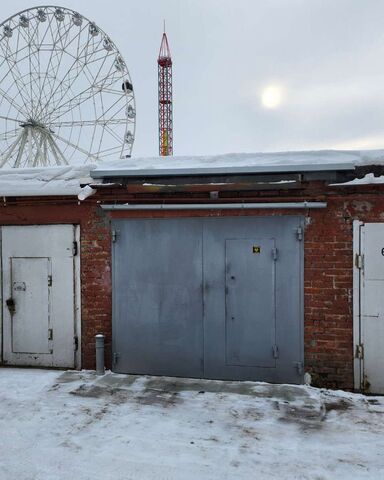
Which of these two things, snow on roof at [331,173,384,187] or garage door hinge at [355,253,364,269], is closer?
snow on roof at [331,173,384,187]

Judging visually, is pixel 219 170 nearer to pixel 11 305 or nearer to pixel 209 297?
pixel 209 297

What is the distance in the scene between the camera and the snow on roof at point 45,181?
229 inches

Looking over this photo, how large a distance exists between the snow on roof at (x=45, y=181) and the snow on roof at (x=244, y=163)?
34cm

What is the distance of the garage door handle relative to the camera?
6145 millimetres

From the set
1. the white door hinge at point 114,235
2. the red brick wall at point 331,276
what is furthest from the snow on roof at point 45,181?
the red brick wall at point 331,276

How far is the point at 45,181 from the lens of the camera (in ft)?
19.3

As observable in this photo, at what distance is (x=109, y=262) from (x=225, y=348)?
80.8 inches

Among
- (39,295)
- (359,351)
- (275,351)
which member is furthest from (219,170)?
(39,295)

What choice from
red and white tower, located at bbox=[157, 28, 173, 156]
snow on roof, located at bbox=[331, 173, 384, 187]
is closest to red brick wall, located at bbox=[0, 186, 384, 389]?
snow on roof, located at bbox=[331, 173, 384, 187]

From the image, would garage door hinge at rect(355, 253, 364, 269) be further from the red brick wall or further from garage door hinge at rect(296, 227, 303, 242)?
garage door hinge at rect(296, 227, 303, 242)

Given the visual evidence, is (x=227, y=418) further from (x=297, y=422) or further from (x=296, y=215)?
(x=296, y=215)

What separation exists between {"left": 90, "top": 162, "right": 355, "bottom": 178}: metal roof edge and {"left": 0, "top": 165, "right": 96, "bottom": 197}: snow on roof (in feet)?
1.57

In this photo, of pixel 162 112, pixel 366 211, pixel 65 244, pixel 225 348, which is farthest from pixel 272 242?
pixel 162 112

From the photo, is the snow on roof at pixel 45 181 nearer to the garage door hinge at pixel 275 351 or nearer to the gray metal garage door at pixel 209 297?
the gray metal garage door at pixel 209 297
